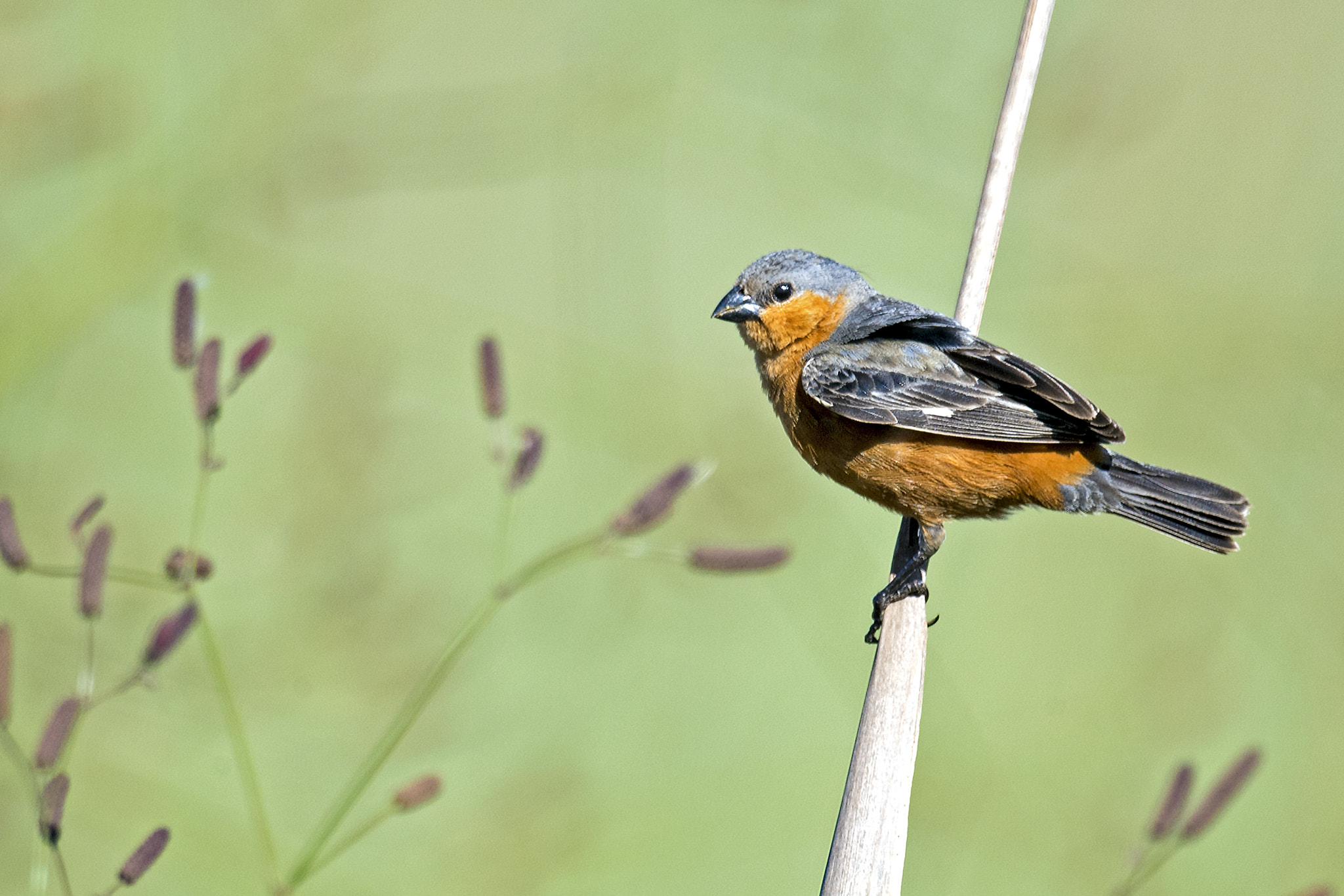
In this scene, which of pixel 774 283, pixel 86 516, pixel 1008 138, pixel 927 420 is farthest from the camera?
pixel 774 283

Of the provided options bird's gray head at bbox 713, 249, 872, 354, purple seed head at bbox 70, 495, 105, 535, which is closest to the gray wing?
bird's gray head at bbox 713, 249, 872, 354

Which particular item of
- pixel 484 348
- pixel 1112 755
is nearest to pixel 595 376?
pixel 484 348

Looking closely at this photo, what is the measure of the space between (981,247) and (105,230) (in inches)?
102

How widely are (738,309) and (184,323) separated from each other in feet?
6.21

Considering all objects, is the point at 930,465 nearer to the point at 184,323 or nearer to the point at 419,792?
the point at 419,792

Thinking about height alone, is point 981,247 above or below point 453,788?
above

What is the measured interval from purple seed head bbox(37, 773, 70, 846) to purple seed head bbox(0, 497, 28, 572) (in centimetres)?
42

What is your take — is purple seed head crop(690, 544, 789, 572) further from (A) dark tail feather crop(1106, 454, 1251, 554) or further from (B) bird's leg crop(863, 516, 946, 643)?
(A) dark tail feather crop(1106, 454, 1251, 554)

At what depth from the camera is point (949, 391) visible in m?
3.22

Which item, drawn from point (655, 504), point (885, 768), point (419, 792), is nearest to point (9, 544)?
point (419, 792)

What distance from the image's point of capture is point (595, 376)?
13.1 feet

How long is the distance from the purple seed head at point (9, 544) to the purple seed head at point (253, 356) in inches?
16.7

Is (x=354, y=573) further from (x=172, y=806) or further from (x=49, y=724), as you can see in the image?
(x=49, y=724)

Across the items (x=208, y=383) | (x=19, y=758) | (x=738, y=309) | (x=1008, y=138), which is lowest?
(x=19, y=758)
